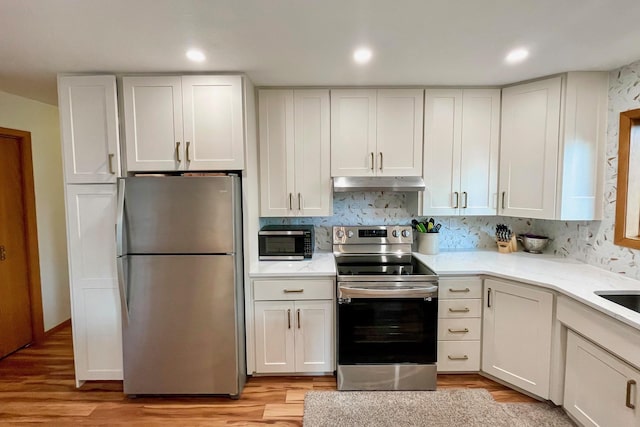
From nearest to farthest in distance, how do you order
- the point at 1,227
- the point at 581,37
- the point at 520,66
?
1. the point at 581,37
2. the point at 520,66
3. the point at 1,227

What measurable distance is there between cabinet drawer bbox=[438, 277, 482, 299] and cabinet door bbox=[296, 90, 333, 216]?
1071 mm

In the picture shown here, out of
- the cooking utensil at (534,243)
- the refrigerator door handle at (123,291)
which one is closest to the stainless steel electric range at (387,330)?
the cooking utensil at (534,243)

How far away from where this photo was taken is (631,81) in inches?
87.9

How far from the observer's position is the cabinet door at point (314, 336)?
250 cm

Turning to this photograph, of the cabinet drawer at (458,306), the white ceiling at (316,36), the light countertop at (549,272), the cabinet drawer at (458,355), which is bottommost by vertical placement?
the cabinet drawer at (458,355)

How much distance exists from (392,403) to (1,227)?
3582 millimetres

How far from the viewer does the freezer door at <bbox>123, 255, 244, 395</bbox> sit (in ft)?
7.45

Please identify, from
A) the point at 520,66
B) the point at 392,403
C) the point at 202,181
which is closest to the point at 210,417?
the point at 392,403

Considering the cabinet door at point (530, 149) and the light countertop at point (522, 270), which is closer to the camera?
the light countertop at point (522, 270)

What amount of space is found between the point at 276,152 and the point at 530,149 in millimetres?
2052

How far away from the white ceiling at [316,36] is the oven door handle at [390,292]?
1.57 metres

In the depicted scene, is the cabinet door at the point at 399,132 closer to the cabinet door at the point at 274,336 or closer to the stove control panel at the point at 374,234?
the stove control panel at the point at 374,234

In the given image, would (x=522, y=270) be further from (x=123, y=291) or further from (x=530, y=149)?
(x=123, y=291)

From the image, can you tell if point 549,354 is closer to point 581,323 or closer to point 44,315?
point 581,323
